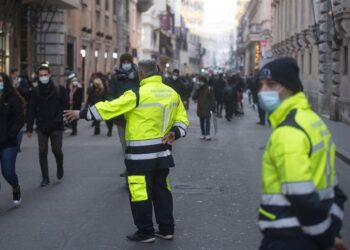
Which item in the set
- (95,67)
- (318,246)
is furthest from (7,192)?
(95,67)

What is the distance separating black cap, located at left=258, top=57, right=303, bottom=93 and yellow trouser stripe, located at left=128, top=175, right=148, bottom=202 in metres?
3.02

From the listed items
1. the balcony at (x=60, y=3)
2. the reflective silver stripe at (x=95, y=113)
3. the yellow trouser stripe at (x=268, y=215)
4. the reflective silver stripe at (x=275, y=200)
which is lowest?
the yellow trouser stripe at (x=268, y=215)

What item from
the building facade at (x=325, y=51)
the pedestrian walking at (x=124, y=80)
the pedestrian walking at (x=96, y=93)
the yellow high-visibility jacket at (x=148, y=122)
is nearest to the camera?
the yellow high-visibility jacket at (x=148, y=122)

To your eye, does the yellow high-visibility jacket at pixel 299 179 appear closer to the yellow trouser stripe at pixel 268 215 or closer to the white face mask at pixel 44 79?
the yellow trouser stripe at pixel 268 215

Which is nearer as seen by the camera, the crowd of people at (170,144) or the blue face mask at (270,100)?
the crowd of people at (170,144)

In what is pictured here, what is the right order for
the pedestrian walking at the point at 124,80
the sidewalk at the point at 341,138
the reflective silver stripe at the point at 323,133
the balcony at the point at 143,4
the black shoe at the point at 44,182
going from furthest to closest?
the balcony at the point at 143,4 → the sidewalk at the point at 341,138 → the black shoe at the point at 44,182 → the pedestrian walking at the point at 124,80 → the reflective silver stripe at the point at 323,133

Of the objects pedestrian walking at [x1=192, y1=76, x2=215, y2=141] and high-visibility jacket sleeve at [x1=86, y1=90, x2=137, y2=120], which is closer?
high-visibility jacket sleeve at [x1=86, y1=90, x2=137, y2=120]

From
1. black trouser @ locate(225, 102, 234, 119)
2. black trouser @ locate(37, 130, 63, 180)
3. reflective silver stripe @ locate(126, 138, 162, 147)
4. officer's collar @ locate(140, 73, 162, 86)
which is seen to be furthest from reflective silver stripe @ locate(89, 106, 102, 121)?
black trouser @ locate(225, 102, 234, 119)

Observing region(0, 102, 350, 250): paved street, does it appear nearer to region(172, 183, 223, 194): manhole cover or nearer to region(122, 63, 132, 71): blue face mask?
region(172, 183, 223, 194): manhole cover

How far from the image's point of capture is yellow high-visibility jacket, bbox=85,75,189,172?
648cm

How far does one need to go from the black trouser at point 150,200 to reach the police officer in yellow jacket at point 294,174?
2973mm

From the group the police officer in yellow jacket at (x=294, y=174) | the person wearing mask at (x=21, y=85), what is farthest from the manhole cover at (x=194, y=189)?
the person wearing mask at (x=21, y=85)

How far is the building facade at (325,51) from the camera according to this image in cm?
2300

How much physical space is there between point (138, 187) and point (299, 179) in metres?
3.32
